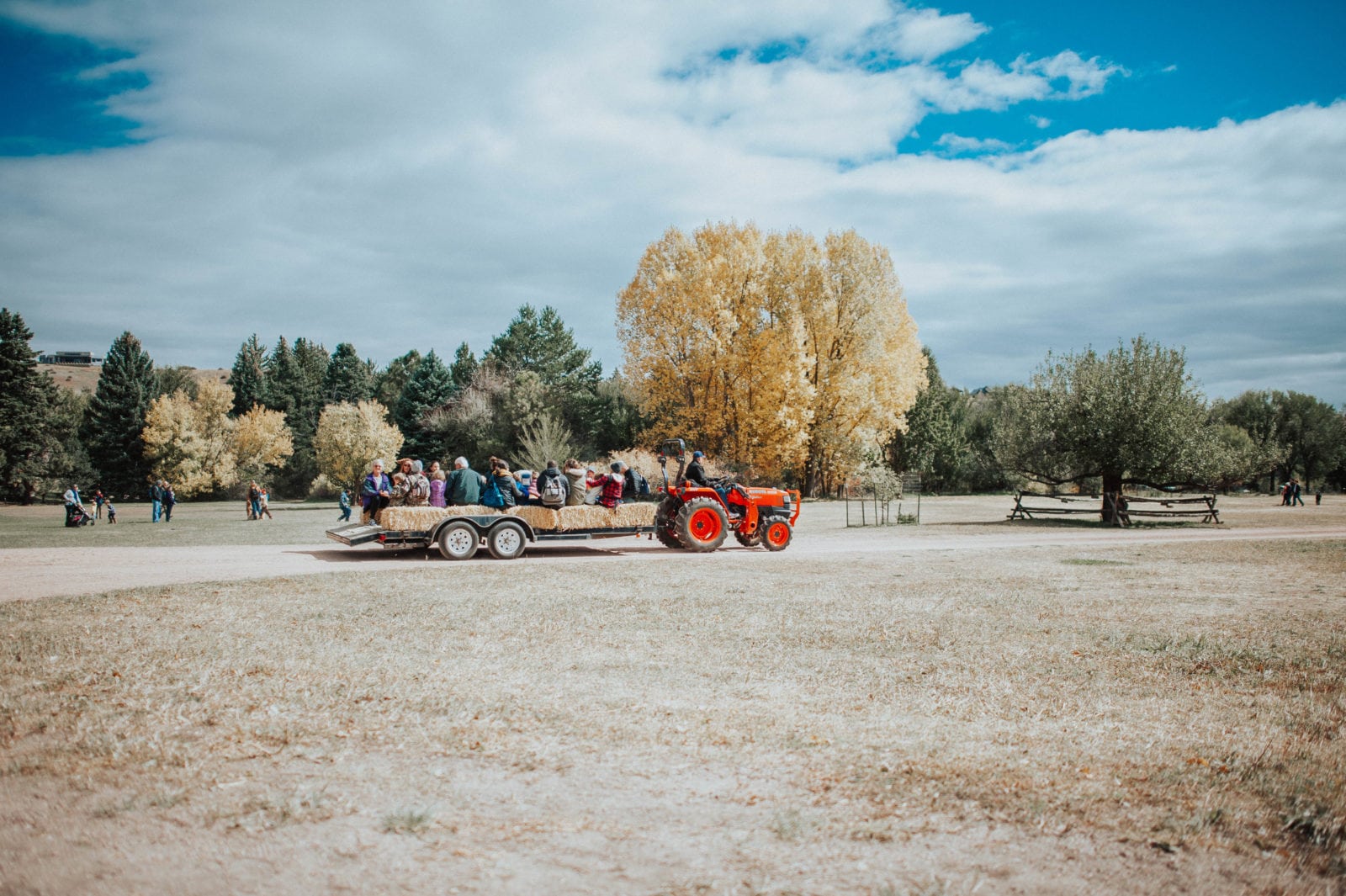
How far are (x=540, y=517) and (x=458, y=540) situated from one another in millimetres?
1598

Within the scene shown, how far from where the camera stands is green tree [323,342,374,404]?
97.4 m

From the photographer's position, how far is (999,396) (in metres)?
71.9

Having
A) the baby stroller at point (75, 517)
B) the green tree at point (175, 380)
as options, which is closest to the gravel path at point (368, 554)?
the baby stroller at point (75, 517)

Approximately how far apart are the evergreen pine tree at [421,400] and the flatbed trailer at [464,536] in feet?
178

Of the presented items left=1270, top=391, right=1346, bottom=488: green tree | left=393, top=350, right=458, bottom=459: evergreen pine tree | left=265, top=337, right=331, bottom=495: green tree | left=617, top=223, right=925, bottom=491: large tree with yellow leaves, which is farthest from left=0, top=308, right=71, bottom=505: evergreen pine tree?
left=1270, top=391, right=1346, bottom=488: green tree

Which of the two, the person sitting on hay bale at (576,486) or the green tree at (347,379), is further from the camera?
the green tree at (347,379)

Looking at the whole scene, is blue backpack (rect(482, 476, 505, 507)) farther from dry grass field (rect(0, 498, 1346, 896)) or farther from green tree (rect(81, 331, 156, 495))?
green tree (rect(81, 331, 156, 495))

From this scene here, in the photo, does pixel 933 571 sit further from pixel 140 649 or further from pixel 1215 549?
pixel 140 649

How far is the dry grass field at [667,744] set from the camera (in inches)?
133

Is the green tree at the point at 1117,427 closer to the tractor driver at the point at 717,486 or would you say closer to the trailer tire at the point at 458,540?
the tractor driver at the point at 717,486

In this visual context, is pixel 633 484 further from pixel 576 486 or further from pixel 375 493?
A: pixel 375 493

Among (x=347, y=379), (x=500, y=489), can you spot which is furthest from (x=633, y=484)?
(x=347, y=379)

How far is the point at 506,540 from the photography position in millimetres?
14594

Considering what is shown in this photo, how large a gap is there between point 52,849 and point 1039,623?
876 centimetres
